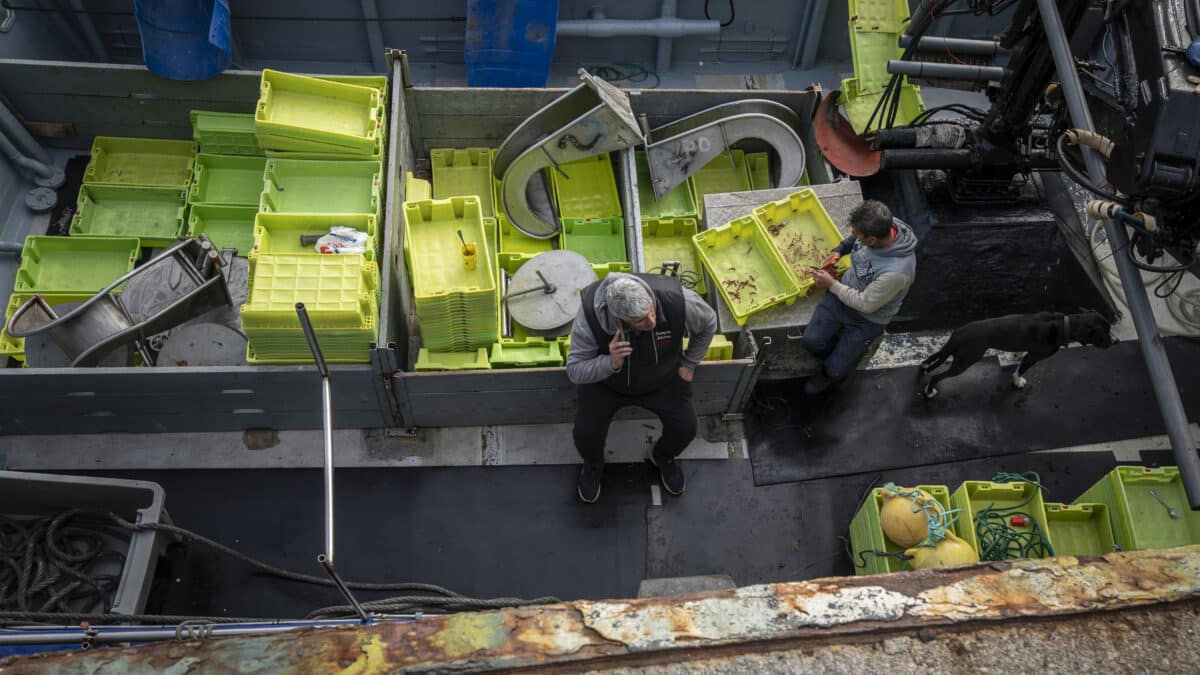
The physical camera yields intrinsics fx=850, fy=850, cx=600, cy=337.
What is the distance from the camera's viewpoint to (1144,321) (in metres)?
3.60

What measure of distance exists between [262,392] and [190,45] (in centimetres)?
264

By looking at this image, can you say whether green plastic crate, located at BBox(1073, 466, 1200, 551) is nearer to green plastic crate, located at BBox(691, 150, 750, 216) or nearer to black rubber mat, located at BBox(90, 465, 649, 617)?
black rubber mat, located at BBox(90, 465, 649, 617)

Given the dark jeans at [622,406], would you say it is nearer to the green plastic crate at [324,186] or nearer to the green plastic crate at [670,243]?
the green plastic crate at [670,243]

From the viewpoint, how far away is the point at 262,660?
7.54ft

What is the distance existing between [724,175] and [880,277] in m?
2.20

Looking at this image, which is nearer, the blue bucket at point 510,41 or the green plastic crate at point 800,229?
the green plastic crate at point 800,229

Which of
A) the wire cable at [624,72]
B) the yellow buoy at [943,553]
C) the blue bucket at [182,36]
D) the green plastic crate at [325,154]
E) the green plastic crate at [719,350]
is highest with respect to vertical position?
the wire cable at [624,72]

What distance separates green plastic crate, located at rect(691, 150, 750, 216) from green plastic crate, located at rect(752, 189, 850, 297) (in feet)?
2.50

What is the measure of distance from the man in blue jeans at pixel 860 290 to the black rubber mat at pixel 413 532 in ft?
5.08

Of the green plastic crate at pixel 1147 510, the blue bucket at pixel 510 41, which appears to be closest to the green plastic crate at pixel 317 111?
the blue bucket at pixel 510 41

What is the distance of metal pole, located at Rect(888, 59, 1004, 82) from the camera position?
5.93 m

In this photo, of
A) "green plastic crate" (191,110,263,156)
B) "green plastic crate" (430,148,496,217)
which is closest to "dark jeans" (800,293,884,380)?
"green plastic crate" (430,148,496,217)

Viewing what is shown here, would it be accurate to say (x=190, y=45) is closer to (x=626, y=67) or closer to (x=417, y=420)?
(x=417, y=420)

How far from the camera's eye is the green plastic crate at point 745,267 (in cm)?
571
